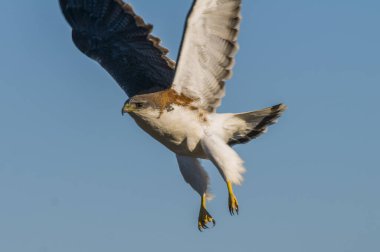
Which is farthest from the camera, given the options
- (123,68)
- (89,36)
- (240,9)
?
(89,36)

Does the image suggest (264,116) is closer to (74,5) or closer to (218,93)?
(218,93)

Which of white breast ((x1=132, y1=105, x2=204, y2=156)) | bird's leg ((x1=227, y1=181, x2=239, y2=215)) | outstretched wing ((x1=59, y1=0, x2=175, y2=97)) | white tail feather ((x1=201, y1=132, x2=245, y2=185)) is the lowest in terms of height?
bird's leg ((x1=227, y1=181, x2=239, y2=215))

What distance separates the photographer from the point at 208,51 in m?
16.7

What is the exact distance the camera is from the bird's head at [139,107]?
53.3ft

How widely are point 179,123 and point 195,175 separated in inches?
64.7

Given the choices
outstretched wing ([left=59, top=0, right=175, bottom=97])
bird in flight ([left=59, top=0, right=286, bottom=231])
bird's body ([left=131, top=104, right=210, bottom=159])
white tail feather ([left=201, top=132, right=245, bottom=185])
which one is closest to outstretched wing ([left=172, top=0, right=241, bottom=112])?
bird in flight ([left=59, top=0, right=286, bottom=231])

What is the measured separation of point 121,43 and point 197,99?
340cm

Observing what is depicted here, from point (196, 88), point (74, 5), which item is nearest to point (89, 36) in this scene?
point (74, 5)

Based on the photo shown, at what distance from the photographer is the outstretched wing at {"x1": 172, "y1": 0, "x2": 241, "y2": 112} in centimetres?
1610

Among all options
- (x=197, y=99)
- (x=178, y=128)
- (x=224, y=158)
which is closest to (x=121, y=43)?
(x=197, y=99)

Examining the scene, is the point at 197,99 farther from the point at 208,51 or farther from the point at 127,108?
the point at 127,108

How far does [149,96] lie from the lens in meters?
16.6

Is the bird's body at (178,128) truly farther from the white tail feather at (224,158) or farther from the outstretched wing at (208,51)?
the outstretched wing at (208,51)

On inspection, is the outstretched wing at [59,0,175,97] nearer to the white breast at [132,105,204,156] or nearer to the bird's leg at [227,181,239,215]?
the white breast at [132,105,204,156]
